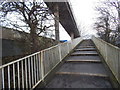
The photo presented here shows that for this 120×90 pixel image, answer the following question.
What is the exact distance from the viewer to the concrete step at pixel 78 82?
2768 millimetres

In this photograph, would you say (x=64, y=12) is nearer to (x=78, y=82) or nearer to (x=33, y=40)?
(x=33, y=40)

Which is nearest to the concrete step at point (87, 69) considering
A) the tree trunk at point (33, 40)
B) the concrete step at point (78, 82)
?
the concrete step at point (78, 82)

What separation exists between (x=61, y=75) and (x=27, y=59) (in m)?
1.62

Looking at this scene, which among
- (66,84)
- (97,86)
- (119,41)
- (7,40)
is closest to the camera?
(97,86)

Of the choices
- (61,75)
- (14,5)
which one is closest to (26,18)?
(14,5)

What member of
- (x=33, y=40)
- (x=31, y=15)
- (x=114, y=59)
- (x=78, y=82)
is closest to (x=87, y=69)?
(x=78, y=82)

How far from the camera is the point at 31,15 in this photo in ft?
12.9

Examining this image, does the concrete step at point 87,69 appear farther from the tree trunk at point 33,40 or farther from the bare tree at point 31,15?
the bare tree at point 31,15

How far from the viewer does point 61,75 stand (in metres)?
3.54

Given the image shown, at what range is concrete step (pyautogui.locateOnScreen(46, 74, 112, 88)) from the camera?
277 centimetres

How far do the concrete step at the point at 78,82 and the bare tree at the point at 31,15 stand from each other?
5.26ft

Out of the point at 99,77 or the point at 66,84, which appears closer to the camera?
the point at 66,84

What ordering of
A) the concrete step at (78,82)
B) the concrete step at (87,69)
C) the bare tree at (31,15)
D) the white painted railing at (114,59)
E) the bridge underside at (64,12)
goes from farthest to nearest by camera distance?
the bridge underside at (64,12) < the bare tree at (31,15) < the concrete step at (87,69) < the concrete step at (78,82) < the white painted railing at (114,59)

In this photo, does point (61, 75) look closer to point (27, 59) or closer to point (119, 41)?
point (27, 59)
